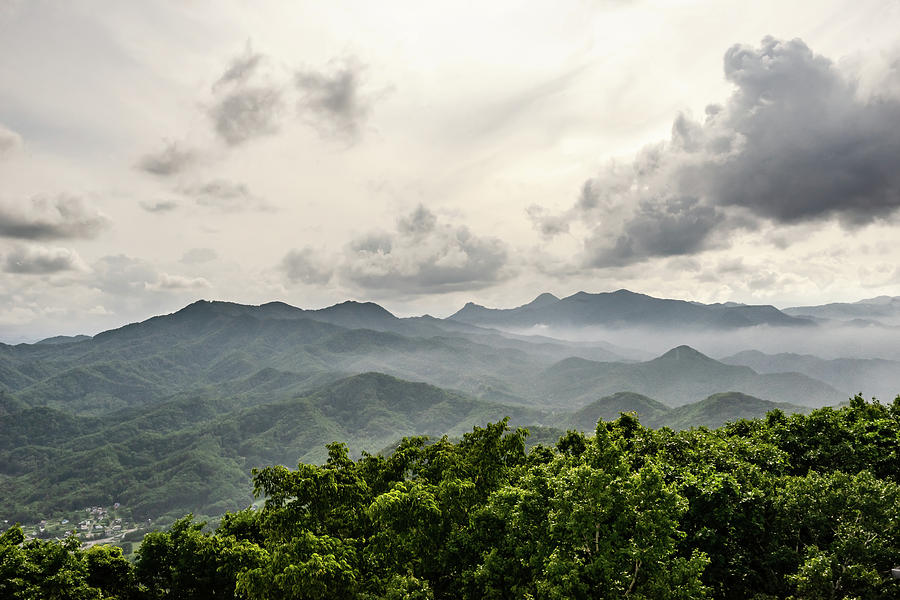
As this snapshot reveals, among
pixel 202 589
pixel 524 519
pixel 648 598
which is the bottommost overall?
pixel 202 589

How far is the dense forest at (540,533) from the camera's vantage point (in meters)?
19.9

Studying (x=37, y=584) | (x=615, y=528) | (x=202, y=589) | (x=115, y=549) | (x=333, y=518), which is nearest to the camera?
(x=615, y=528)

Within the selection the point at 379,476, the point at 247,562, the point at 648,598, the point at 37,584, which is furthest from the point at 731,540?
the point at 37,584

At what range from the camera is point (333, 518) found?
2586cm

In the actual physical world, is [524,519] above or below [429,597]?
above

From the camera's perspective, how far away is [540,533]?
23.6 meters

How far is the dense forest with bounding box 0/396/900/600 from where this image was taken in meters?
19.9

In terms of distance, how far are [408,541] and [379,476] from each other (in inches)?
339

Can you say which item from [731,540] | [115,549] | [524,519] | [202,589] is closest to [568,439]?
[731,540]

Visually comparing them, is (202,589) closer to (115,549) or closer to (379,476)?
(115,549)

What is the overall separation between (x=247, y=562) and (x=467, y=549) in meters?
13.6

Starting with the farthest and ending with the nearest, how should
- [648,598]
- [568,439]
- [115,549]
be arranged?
[568,439]
[115,549]
[648,598]

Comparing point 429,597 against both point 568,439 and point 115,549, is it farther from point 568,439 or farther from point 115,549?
point 115,549

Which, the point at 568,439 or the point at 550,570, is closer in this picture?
the point at 550,570
